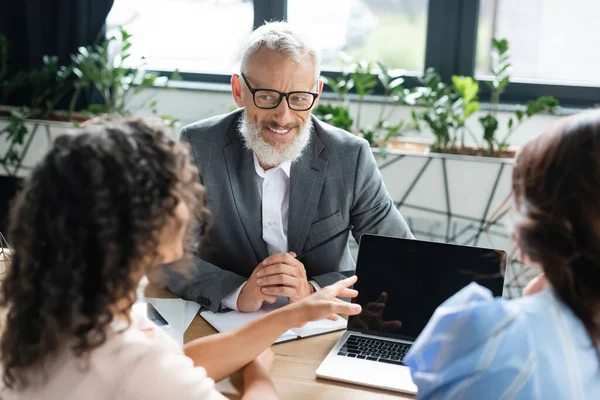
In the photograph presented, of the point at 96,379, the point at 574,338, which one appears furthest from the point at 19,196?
the point at 574,338

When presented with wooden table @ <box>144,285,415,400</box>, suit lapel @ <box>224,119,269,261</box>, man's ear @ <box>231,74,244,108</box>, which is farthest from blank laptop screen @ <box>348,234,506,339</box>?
man's ear @ <box>231,74,244,108</box>

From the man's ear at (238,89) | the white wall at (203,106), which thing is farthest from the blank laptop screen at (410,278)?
the white wall at (203,106)

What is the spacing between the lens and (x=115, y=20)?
3.68 m

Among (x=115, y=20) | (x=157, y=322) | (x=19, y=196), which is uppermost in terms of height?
(x=115, y=20)

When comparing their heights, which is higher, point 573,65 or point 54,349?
point 573,65

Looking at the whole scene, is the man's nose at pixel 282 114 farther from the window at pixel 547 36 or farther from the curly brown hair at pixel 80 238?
the window at pixel 547 36

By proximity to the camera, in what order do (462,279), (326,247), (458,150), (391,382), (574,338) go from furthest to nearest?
(458,150), (326,247), (462,279), (391,382), (574,338)

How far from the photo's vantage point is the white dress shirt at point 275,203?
6.44 feet

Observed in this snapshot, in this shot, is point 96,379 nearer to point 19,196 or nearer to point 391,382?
point 19,196

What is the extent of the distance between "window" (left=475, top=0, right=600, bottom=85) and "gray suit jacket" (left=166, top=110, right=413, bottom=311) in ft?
5.34

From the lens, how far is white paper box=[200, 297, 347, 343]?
1539 mm

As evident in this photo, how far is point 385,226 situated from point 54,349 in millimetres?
1122

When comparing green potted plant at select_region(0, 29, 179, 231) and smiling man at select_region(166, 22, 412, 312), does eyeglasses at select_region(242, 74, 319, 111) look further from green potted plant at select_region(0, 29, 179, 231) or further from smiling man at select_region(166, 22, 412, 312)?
green potted plant at select_region(0, 29, 179, 231)

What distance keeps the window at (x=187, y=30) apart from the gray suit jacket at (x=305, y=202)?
1729mm
